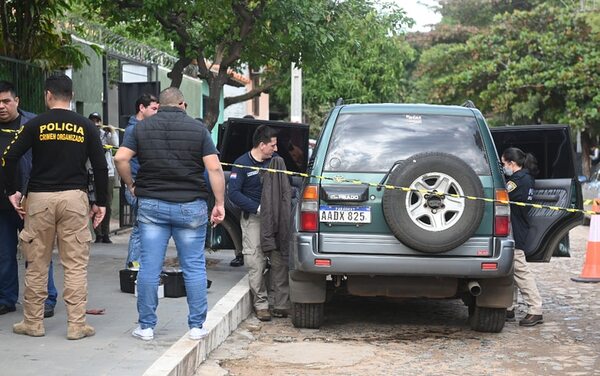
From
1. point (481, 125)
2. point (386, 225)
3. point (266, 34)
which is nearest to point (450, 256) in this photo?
point (386, 225)

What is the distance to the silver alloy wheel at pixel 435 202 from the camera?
795 centimetres

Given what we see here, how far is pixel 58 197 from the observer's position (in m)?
6.90

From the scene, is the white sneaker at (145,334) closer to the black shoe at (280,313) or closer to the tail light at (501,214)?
the black shoe at (280,313)

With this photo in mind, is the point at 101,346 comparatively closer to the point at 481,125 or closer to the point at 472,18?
the point at 481,125

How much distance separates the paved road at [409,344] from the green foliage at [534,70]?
25.0 m

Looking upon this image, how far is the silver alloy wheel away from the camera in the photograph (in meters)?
7.95

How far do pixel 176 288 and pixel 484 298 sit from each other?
2647mm

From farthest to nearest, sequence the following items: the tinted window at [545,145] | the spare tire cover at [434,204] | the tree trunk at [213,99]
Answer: the tree trunk at [213,99], the tinted window at [545,145], the spare tire cover at [434,204]

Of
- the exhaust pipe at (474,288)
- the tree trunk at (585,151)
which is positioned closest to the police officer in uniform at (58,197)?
the exhaust pipe at (474,288)

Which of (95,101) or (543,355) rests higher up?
(95,101)

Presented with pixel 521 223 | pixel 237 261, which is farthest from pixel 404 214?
pixel 237 261

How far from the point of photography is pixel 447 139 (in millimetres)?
8516

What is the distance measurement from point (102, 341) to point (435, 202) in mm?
2785

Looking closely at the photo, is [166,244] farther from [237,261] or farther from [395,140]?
[237,261]
